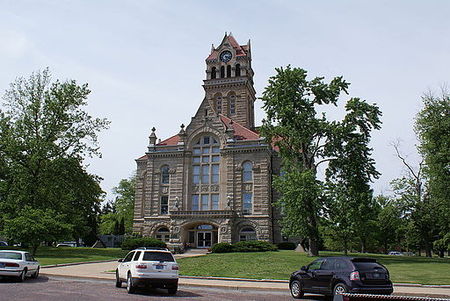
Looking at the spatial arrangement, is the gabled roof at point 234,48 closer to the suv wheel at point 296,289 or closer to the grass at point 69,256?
the grass at point 69,256

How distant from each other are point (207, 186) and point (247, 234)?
27.5ft

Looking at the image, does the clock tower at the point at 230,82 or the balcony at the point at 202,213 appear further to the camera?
the clock tower at the point at 230,82

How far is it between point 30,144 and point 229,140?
2381 cm

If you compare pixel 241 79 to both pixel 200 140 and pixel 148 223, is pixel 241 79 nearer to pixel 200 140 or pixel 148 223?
pixel 200 140

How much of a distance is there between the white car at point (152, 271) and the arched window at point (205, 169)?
37.1 meters

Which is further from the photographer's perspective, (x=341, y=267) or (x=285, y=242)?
(x=285, y=242)

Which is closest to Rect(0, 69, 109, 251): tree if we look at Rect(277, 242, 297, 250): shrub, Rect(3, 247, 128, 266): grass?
Rect(3, 247, 128, 266): grass

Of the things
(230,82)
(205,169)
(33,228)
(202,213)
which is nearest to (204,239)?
(202,213)

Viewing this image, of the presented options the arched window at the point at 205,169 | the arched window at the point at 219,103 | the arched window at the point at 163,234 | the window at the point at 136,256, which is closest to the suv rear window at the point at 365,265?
the window at the point at 136,256

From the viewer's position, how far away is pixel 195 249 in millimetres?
50281

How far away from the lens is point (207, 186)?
54.2 meters

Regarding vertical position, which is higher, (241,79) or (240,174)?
(241,79)

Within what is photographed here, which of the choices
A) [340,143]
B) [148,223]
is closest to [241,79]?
[148,223]

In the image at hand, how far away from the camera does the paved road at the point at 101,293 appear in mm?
13789
